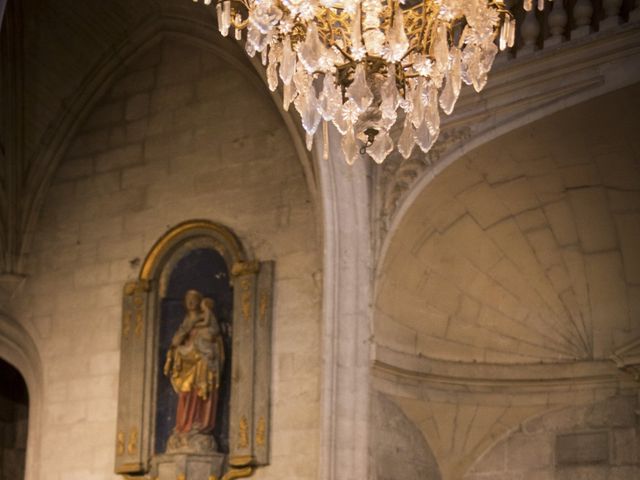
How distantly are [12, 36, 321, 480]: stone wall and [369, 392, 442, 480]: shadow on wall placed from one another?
490 mm

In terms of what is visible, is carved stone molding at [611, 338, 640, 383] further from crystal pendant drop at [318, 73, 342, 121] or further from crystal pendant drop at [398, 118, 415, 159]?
crystal pendant drop at [318, 73, 342, 121]

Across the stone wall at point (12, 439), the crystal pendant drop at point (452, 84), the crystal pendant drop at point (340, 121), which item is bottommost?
the stone wall at point (12, 439)

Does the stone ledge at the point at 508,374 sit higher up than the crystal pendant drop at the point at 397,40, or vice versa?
the crystal pendant drop at the point at 397,40

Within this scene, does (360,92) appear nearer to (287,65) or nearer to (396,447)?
(287,65)

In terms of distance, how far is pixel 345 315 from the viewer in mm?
8672

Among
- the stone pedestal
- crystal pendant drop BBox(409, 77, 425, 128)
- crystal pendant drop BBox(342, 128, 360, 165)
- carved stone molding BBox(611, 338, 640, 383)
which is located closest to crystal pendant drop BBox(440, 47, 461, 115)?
crystal pendant drop BBox(409, 77, 425, 128)

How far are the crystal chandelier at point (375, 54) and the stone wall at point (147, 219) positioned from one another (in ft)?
9.49

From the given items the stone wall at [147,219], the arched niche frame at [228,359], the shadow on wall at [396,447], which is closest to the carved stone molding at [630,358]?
the shadow on wall at [396,447]

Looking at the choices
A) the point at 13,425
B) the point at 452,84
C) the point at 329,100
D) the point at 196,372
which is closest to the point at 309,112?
the point at 329,100

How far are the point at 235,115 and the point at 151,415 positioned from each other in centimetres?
220

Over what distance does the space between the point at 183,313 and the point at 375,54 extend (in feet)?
13.3

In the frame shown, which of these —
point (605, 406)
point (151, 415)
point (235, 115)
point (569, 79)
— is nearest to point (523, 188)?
point (569, 79)

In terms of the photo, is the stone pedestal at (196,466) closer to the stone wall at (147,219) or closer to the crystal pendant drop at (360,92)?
the stone wall at (147,219)

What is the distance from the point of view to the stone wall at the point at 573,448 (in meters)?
8.92
